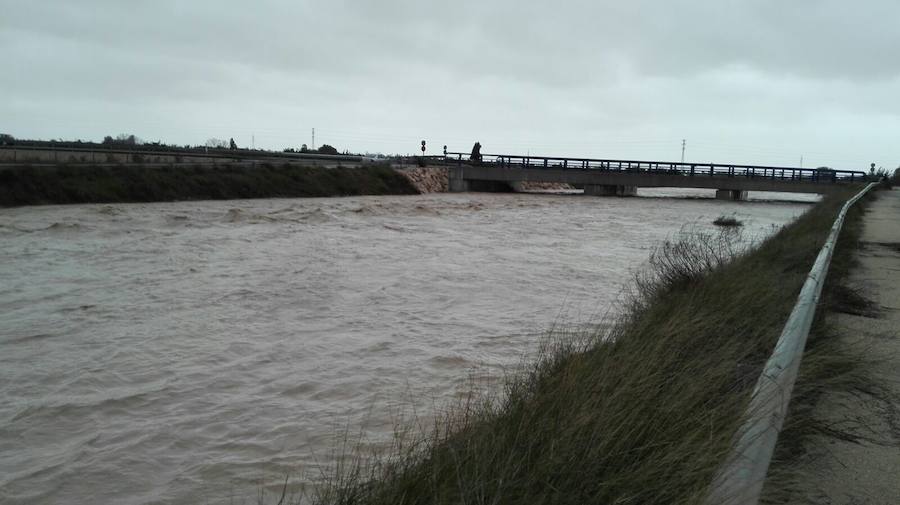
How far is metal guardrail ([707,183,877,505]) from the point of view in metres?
2.40

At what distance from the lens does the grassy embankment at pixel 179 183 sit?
92.6 feet

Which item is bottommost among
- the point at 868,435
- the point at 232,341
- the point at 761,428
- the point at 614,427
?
the point at 232,341

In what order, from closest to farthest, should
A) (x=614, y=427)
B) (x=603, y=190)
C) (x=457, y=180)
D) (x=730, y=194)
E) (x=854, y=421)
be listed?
(x=614, y=427) → (x=854, y=421) → (x=457, y=180) → (x=603, y=190) → (x=730, y=194)

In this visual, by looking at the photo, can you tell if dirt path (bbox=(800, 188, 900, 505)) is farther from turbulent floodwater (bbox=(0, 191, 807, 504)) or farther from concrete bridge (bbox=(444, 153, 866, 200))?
concrete bridge (bbox=(444, 153, 866, 200))

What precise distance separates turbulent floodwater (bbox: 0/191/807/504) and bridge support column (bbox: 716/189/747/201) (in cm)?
4564

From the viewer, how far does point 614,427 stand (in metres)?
3.39

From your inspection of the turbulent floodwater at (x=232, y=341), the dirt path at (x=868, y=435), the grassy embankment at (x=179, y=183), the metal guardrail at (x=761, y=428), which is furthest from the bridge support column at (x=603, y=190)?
the metal guardrail at (x=761, y=428)

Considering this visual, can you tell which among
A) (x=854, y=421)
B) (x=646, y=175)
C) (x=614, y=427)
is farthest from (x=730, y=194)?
(x=614, y=427)

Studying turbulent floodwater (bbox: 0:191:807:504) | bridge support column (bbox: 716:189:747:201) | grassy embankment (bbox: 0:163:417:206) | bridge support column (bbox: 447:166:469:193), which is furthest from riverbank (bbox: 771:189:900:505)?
bridge support column (bbox: 716:189:747:201)

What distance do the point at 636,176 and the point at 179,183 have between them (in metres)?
39.7

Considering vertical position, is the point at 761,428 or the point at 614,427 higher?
the point at 761,428

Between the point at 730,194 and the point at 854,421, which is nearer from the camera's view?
the point at 854,421

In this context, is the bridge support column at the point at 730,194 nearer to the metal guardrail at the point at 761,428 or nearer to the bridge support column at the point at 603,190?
the bridge support column at the point at 603,190

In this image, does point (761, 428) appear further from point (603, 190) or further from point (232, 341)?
point (603, 190)
